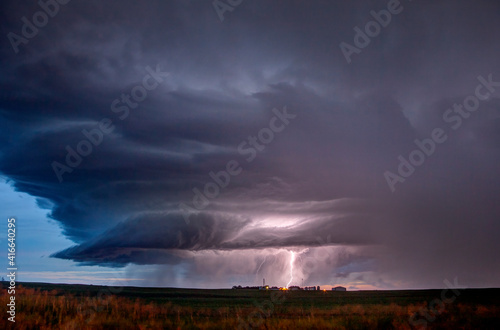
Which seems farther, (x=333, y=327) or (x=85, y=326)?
(x=333, y=327)

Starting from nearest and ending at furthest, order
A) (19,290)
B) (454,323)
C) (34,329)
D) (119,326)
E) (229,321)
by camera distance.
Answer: (34,329)
(119,326)
(454,323)
(229,321)
(19,290)

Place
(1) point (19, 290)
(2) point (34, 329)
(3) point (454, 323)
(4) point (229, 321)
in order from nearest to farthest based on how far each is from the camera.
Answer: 1. (2) point (34, 329)
2. (3) point (454, 323)
3. (4) point (229, 321)
4. (1) point (19, 290)

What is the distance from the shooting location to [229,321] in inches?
1038

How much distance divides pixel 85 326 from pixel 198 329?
237 inches

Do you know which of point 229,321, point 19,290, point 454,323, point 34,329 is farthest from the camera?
point 19,290

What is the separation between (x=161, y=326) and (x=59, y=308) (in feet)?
27.2

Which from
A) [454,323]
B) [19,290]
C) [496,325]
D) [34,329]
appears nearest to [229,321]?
[34,329]

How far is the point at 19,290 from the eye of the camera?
35.3 m

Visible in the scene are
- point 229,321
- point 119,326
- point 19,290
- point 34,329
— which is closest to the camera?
point 34,329

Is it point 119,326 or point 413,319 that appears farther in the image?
point 413,319

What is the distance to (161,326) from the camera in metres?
23.5

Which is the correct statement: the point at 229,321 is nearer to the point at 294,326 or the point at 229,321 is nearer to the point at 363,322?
the point at 294,326

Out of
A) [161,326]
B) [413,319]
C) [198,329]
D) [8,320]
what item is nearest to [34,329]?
[8,320]

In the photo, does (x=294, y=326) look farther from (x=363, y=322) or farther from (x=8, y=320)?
(x=8, y=320)
